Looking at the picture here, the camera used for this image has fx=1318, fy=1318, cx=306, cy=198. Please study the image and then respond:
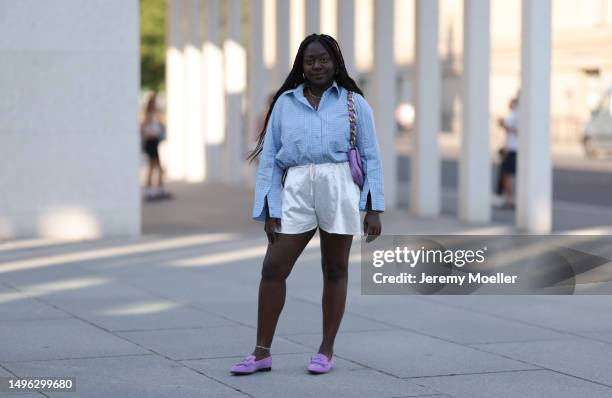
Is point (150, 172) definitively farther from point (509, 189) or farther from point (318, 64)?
point (318, 64)

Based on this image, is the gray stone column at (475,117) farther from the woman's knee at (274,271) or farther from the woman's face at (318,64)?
the woman's knee at (274,271)

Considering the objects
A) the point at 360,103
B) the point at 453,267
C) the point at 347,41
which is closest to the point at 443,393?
the point at 360,103

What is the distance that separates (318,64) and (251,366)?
1615 mm

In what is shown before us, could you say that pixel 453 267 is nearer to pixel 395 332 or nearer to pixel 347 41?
pixel 395 332

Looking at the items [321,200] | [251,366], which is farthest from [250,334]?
[321,200]

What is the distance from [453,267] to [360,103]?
4860mm

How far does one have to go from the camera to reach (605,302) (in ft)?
32.5

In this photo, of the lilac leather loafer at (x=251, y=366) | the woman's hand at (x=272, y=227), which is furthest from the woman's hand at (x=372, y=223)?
the lilac leather loafer at (x=251, y=366)

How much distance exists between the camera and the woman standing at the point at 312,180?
22.5ft

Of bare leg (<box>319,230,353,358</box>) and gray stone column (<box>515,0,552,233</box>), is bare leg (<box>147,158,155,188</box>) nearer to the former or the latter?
gray stone column (<box>515,0,552,233</box>)

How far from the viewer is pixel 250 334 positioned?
27.2ft

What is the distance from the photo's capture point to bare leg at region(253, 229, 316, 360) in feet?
22.7

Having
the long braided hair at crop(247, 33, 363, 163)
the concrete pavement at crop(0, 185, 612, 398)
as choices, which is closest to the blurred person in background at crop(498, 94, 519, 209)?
the concrete pavement at crop(0, 185, 612, 398)

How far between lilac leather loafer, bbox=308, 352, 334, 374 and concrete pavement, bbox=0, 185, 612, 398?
60 mm
